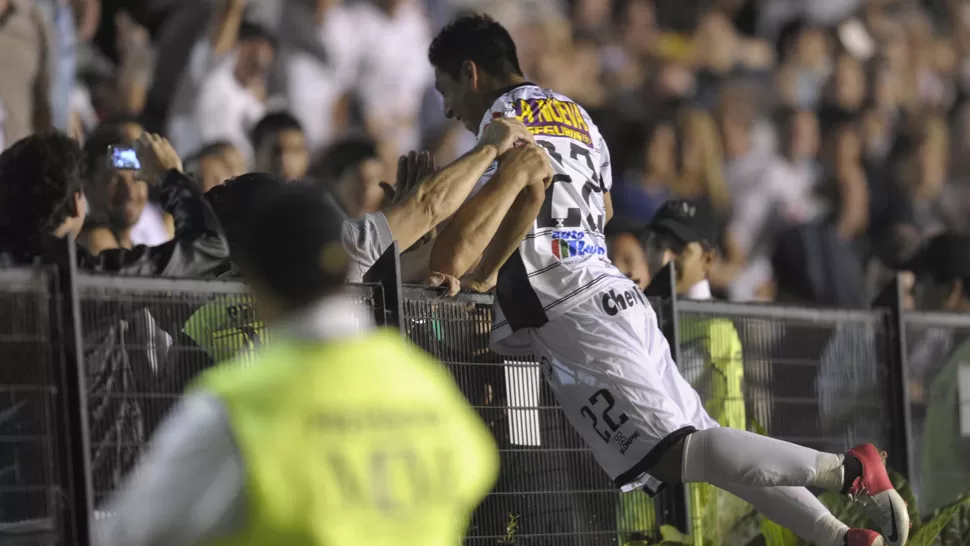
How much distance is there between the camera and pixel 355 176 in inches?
344

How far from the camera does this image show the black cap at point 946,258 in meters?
9.47

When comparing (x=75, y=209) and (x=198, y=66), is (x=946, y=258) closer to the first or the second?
(x=198, y=66)

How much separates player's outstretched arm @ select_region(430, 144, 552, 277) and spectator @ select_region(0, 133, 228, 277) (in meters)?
0.88

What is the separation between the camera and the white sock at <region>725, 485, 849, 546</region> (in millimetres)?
5727

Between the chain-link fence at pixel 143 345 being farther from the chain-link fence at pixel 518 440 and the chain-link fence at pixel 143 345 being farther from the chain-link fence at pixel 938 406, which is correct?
the chain-link fence at pixel 938 406

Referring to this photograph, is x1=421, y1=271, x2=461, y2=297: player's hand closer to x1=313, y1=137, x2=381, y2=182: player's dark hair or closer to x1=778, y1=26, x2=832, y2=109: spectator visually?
x1=313, y1=137, x2=381, y2=182: player's dark hair

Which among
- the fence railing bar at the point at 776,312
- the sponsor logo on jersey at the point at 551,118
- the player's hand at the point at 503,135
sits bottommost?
the fence railing bar at the point at 776,312

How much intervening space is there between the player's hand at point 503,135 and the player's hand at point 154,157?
1277mm

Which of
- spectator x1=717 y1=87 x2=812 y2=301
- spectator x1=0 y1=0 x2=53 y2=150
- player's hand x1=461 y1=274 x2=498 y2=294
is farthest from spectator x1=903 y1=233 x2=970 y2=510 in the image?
spectator x1=717 y1=87 x2=812 y2=301

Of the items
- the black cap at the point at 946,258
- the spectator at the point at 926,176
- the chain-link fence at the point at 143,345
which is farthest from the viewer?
the spectator at the point at 926,176

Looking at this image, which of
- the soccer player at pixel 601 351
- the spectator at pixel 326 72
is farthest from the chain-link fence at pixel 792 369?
the spectator at pixel 326 72

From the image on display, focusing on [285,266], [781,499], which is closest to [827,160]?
[781,499]

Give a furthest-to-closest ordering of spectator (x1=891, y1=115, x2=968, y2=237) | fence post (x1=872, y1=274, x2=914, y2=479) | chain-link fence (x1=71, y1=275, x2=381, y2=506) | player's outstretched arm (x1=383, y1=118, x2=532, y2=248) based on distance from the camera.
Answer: spectator (x1=891, y1=115, x2=968, y2=237) < fence post (x1=872, y1=274, x2=914, y2=479) < player's outstretched arm (x1=383, y1=118, x2=532, y2=248) < chain-link fence (x1=71, y1=275, x2=381, y2=506)

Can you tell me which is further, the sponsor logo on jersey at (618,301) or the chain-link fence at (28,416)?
the sponsor logo on jersey at (618,301)
